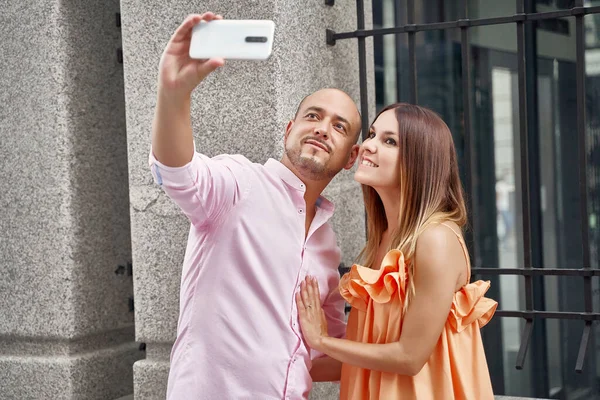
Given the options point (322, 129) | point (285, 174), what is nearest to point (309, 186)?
point (285, 174)

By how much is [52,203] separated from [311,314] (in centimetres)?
149

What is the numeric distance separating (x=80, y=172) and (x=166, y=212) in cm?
58

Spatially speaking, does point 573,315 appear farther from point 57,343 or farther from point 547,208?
point 547,208

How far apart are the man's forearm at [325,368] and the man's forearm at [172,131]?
3.72ft

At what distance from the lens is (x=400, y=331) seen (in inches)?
111

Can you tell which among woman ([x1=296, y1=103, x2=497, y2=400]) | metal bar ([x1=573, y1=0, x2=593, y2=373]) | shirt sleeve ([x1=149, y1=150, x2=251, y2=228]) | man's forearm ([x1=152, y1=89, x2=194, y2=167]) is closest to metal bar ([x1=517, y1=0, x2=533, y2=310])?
metal bar ([x1=573, y1=0, x2=593, y2=373])

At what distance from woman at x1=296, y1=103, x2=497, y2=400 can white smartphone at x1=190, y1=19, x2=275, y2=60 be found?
3.15 ft

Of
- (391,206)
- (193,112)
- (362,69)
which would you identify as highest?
(362,69)

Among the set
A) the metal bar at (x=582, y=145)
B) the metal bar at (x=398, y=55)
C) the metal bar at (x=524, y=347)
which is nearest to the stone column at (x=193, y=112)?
the metal bar at (x=524, y=347)

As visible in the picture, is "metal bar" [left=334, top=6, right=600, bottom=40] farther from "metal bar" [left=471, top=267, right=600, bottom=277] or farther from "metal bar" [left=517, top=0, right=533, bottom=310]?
"metal bar" [left=471, top=267, right=600, bottom=277]

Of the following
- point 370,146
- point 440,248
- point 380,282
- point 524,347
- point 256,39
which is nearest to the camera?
point 256,39

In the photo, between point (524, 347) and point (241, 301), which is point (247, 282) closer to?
point (241, 301)

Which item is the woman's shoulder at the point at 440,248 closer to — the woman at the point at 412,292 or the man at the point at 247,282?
the woman at the point at 412,292

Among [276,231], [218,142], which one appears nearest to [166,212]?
[218,142]
